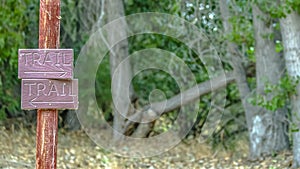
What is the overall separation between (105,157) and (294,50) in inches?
146

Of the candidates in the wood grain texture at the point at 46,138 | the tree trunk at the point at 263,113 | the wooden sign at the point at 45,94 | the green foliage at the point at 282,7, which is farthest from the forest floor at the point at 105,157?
the wooden sign at the point at 45,94

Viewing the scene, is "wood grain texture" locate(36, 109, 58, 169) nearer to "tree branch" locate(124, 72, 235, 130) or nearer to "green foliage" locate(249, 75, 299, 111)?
"green foliage" locate(249, 75, 299, 111)

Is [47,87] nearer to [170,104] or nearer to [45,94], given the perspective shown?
[45,94]

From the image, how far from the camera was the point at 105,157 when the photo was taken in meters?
8.55

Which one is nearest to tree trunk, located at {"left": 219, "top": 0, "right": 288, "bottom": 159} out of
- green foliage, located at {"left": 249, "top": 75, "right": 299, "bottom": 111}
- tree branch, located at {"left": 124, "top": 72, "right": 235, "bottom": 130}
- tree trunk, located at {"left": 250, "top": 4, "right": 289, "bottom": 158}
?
tree trunk, located at {"left": 250, "top": 4, "right": 289, "bottom": 158}

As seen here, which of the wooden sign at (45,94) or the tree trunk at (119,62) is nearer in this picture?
the wooden sign at (45,94)

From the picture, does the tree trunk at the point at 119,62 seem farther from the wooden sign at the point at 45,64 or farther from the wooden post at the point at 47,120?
the wooden sign at the point at 45,64

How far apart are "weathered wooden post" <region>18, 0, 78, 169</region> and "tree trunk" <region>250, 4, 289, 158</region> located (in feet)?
14.4

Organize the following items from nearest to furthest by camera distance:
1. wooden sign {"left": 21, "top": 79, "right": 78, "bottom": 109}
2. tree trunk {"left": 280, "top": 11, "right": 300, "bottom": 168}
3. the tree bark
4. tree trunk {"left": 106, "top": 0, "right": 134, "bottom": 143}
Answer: wooden sign {"left": 21, "top": 79, "right": 78, "bottom": 109} → tree trunk {"left": 280, "top": 11, "right": 300, "bottom": 168} → the tree bark → tree trunk {"left": 106, "top": 0, "right": 134, "bottom": 143}

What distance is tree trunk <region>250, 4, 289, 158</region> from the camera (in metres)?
7.49

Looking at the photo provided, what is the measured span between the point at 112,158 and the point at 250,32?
3.13 meters

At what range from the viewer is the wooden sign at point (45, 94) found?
362 cm

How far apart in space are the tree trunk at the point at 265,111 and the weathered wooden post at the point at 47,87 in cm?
438

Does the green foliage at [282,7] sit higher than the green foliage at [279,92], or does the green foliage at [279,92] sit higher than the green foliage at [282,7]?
the green foliage at [282,7]
